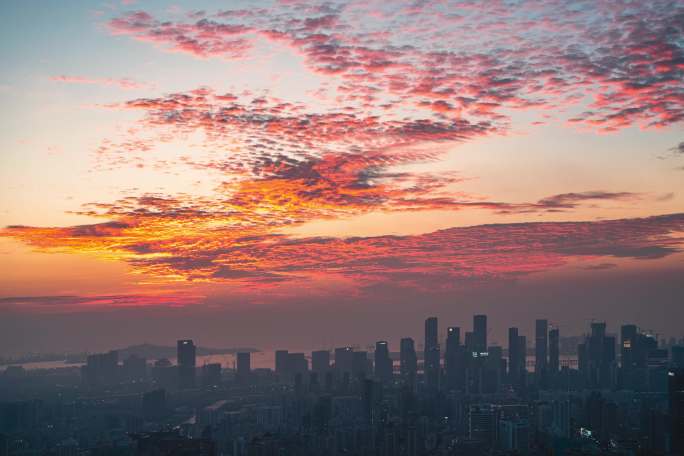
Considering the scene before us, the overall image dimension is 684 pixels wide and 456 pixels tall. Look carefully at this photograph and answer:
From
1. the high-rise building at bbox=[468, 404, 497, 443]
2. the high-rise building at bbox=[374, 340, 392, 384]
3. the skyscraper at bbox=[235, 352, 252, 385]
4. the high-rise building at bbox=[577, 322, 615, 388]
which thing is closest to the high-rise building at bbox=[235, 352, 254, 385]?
the skyscraper at bbox=[235, 352, 252, 385]

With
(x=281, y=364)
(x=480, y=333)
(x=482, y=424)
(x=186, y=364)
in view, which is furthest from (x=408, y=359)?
(x=482, y=424)

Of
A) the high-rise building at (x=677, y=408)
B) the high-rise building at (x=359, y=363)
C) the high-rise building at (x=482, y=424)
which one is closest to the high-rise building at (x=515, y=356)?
the high-rise building at (x=359, y=363)

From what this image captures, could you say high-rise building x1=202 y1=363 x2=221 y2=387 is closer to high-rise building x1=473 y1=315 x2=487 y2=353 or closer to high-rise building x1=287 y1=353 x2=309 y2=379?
high-rise building x1=287 y1=353 x2=309 y2=379

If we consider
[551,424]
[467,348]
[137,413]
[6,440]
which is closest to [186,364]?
[137,413]

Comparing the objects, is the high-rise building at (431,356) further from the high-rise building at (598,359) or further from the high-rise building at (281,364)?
the high-rise building at (281,364)

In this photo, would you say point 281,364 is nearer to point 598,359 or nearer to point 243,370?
point 243,370

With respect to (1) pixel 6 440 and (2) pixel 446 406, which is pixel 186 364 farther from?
(1) pixel 6 440
